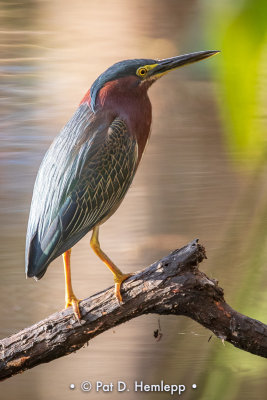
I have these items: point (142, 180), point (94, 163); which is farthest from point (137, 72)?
point (142, 180)

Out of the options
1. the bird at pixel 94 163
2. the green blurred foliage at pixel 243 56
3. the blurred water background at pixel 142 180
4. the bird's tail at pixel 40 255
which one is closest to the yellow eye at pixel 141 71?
the bird at pixel 94 163

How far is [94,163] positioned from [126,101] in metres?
0.13

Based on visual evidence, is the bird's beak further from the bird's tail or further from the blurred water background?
the blurred water background

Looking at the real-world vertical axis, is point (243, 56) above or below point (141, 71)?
below

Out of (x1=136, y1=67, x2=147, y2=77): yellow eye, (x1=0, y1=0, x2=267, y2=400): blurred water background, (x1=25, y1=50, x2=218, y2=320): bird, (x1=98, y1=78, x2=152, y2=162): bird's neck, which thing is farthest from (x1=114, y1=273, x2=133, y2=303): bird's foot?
(x1=0, y1=0, x2=267, y2=400): blurred water background

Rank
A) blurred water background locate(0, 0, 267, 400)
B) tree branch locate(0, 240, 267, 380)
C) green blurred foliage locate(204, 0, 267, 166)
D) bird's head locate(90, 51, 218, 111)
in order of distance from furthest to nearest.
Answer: blurred water background locate(0, 0, 267, 400)
bird's head locate(90, 51, 218, 111)
tree branch locate(0, 240, 267, 380)
green blurred foliage locate(204, 0, 267, 166)

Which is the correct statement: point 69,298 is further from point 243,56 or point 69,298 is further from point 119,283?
point 243,56

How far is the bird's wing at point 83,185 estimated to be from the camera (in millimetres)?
1010

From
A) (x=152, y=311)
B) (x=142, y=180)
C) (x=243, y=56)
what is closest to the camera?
(x=243, y=56)

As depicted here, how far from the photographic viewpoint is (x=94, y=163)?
1023mm

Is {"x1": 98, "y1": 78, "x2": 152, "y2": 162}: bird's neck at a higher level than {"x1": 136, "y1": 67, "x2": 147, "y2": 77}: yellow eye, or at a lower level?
lower

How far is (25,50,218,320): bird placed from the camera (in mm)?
1012

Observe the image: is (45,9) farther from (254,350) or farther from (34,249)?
(254,350)

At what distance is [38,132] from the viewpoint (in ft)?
5.24
